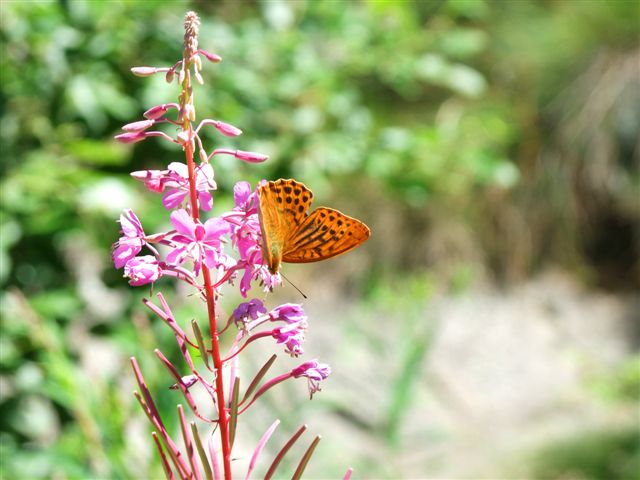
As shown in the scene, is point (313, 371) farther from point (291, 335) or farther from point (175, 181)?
point (175, 181)

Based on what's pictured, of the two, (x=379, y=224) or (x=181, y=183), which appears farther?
(x=379, y=224)

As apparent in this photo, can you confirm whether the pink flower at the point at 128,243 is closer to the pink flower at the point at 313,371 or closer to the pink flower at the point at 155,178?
the pink flower at the point at 155,178

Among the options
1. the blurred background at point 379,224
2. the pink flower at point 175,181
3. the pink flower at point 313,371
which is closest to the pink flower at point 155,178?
the pink flower at point 175,181

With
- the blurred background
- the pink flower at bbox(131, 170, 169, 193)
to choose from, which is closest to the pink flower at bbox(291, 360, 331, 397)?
the pink flower at bbox(131, 170, 169, 193)

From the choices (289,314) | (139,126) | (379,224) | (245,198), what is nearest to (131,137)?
(139,126)

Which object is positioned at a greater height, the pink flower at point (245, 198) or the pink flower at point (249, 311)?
the pink flower at point (245, 198)

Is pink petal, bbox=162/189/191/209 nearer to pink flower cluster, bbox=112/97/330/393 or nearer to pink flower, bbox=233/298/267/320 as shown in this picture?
pink flower cluster, bbox=112/97/330/393

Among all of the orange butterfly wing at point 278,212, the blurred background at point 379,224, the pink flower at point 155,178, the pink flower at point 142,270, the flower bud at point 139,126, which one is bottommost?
the pink flower at point 142,270
